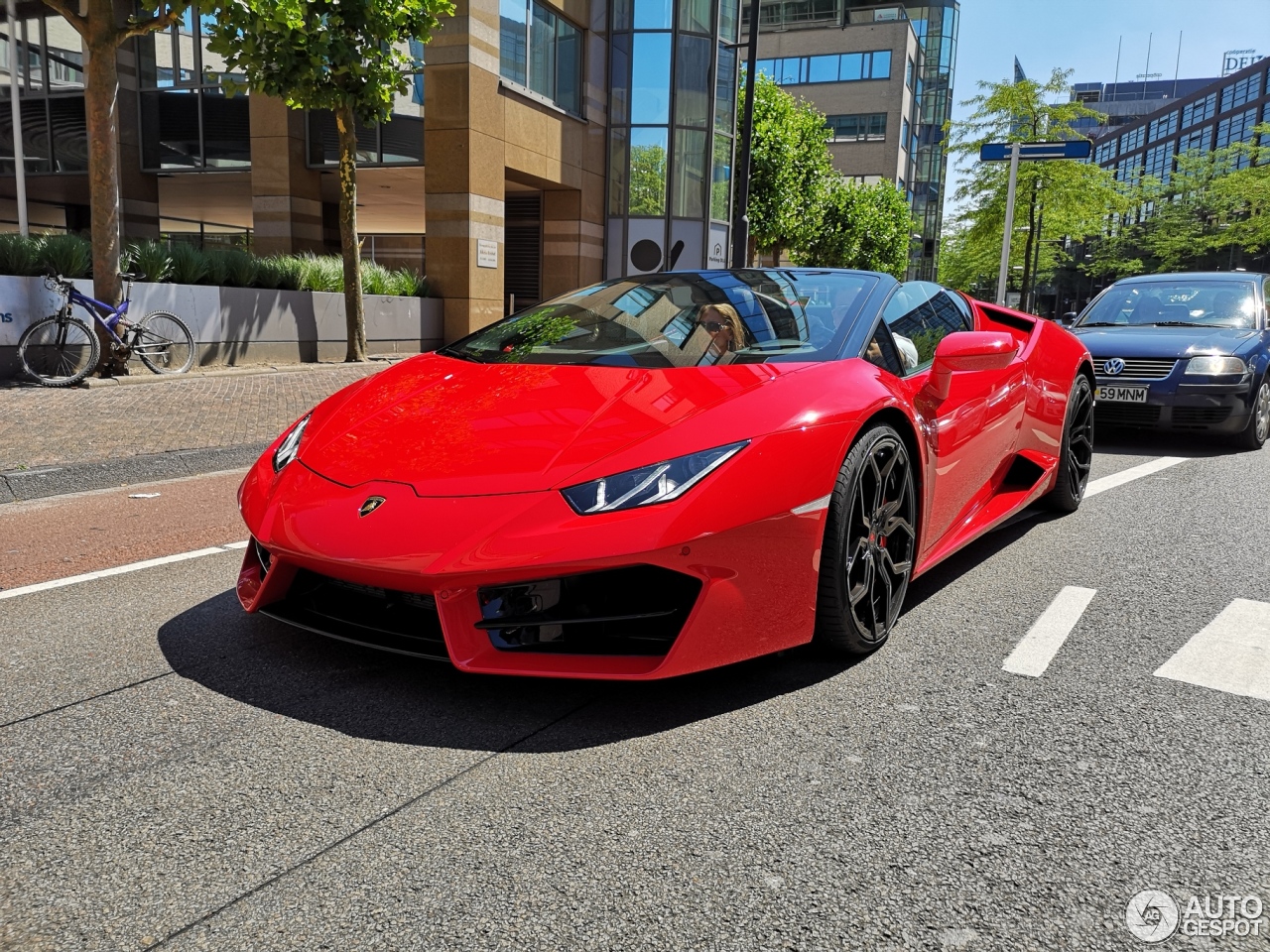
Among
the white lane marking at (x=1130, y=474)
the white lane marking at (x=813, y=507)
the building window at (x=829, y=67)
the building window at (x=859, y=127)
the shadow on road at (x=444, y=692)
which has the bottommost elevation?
the white lane marking at (x=1130, y=474)

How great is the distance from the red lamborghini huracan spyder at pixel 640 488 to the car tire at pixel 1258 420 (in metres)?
5.28

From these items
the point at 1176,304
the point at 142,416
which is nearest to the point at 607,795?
the point at 142,416

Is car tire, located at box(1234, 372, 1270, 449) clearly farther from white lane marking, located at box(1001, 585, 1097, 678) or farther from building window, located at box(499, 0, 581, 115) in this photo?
building window, located at box(499, 0, 581, 115)

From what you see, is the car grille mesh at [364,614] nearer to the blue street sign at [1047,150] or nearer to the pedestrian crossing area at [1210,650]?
the pedestrian crossing area at [1210,650]

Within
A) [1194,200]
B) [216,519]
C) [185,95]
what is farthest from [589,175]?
[1194,200]

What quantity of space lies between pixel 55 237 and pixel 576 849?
419 inches

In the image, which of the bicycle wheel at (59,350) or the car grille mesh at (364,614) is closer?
the car grille mesh at (364,614)

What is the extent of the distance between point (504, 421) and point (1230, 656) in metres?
2.41

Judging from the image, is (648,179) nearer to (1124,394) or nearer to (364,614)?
(1124,394)

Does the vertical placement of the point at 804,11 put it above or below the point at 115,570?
above

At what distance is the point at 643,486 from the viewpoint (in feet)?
8.03

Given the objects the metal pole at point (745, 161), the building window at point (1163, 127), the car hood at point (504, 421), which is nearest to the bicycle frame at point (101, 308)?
the car hood at point (504, 421)

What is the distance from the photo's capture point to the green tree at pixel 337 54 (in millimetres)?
9758

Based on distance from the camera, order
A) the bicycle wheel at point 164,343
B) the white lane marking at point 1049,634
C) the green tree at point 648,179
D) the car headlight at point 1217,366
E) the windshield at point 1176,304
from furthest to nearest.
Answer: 1. the green tree at point 648,179
2. the bicycle wheel at point 164,343
3. the windshield at point 1176,304
4. the car headlight at point 1217,366
5. the white lane marking at point 1049,634
